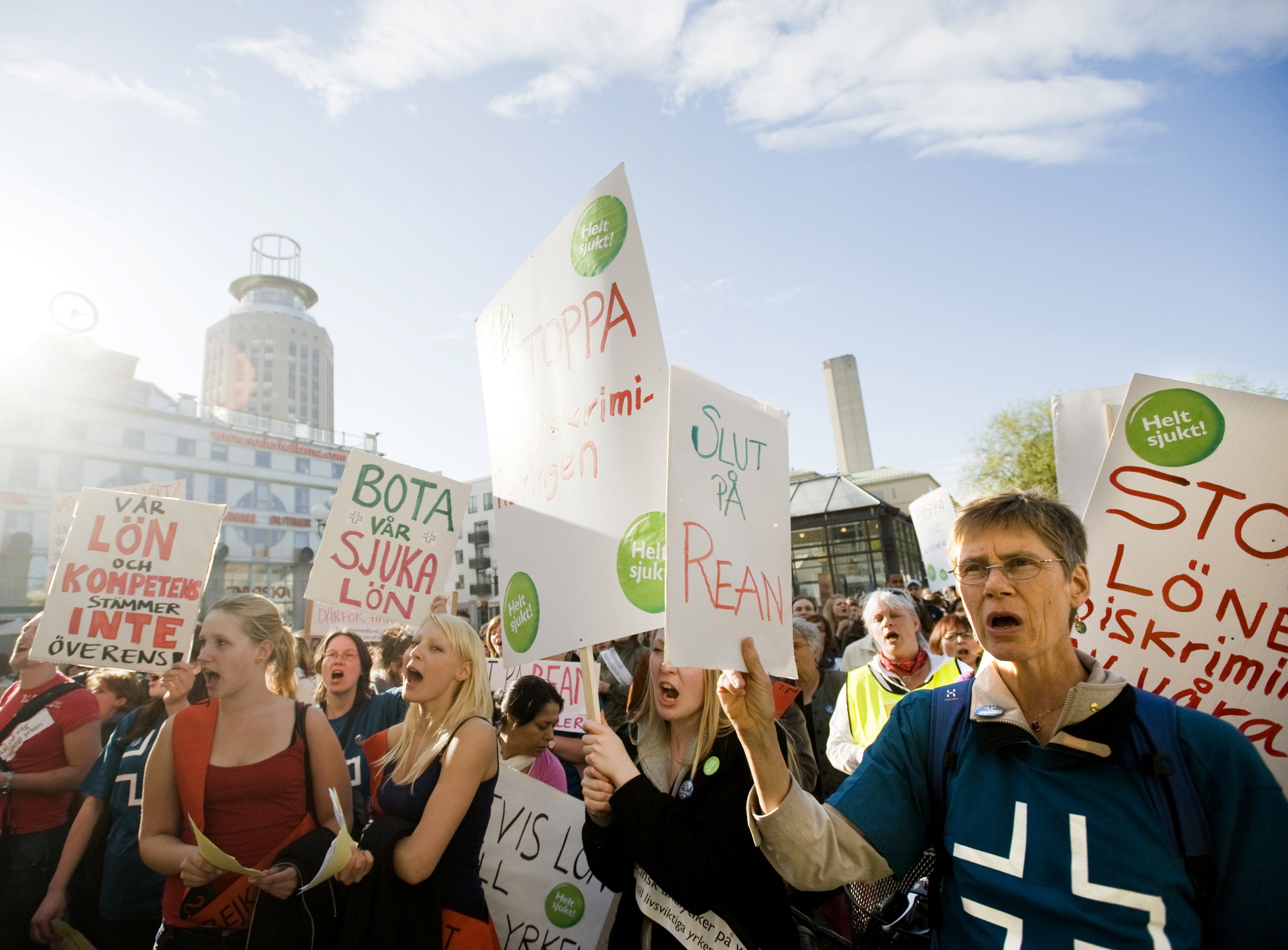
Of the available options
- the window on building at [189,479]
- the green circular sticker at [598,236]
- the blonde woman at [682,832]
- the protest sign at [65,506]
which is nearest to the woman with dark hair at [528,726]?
the blonde woman at [682,832]

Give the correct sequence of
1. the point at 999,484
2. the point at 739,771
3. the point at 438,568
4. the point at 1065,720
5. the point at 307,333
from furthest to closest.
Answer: the point at 307,333 < the point at 999,484 < the point at 438,568 < the point at 739,771 < the point at 1065,720

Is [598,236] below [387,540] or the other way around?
the other way around

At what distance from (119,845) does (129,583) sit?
1.34 m

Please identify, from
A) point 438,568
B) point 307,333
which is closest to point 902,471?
point 438,568

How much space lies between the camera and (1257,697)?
7.68ft

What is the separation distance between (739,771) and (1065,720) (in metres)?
0.99

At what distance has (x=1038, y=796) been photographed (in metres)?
1.52

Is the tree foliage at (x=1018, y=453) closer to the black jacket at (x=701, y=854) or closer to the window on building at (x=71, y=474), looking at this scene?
the black jacket at (x=701, y=854)

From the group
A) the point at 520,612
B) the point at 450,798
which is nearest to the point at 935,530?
the point at 520,612

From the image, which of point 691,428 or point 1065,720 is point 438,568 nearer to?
point 691,428

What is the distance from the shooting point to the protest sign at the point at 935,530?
33.2ft

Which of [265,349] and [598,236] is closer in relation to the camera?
[598,236]

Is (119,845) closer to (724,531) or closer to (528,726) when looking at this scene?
(528,726)

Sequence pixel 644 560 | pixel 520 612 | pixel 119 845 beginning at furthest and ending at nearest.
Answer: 1. pixel 119 845
2. pixel 520 612
3. pixel 644 560
